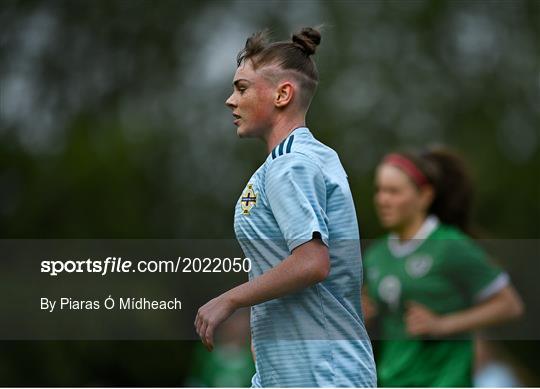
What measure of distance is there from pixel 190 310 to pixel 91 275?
1.36 metres

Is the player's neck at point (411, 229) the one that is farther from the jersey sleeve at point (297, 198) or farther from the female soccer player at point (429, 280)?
the jersey sleeve at point (297, 198)

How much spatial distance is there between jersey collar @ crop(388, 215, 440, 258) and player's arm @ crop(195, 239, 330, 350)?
3.13 metres

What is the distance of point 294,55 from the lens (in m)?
3.66

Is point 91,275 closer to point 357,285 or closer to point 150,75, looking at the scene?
point 150,75

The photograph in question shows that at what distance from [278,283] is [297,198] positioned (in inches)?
9.7

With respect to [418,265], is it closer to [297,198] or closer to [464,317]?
[464,317]

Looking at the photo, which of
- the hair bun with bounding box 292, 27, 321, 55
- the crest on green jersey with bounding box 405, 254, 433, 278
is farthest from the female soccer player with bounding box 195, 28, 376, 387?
the crest on green jersey with bounding box 405, 254, 433, 278

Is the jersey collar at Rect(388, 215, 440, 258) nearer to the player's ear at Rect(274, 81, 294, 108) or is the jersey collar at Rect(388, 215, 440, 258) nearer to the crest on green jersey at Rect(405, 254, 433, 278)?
the crest on green jersey at Rect(405, 254, 433, 278)

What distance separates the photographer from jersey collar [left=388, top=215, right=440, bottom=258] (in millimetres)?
6336

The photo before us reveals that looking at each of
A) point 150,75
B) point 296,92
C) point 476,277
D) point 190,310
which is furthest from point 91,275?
point 296,92

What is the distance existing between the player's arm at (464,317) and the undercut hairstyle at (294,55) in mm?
2448

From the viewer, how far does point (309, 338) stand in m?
3.40

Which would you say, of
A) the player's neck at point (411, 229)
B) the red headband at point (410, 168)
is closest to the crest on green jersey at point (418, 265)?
the player's neck at point (411, 229)

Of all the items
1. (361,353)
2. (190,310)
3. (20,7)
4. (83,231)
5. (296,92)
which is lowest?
(361,353)
